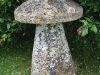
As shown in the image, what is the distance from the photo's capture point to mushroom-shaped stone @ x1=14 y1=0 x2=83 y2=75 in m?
3.55

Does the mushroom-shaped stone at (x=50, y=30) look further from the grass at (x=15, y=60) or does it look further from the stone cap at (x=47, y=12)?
the grass at (x=15, y=60)

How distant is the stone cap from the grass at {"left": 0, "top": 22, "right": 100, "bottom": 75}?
1064 mm

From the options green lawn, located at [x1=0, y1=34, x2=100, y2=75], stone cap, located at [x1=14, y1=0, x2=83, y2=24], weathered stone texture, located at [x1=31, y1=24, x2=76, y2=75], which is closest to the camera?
stone cap, located at [x1=14, y1=0, x2=83, y2=24]

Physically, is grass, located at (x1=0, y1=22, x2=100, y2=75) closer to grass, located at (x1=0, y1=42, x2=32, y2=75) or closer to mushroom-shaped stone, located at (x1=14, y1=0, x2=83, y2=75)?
grass, located at (x1=0, y1=42, x2=32, y2=75)

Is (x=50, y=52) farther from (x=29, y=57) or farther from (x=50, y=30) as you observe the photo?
(x=29, y=57)

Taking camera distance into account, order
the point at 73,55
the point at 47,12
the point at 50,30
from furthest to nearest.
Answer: the point at 73,55 < the point at 50,30 < the point at 47,12

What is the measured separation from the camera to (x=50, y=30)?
391 centimetres

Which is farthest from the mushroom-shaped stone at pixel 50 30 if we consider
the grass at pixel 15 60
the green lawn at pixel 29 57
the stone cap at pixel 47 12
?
the grass at pixel 15 60

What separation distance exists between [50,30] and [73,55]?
131 centimetres

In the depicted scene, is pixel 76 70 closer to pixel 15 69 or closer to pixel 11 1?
pixel 15 69

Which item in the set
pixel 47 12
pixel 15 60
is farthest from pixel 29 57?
pixel 47 12

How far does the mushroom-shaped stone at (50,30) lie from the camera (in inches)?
140

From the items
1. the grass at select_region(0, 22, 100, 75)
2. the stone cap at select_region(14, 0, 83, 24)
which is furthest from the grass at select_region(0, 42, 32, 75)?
the stone cap at select_region(14, 0, 83, 24)

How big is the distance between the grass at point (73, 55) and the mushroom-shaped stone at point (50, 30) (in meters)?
0.42
